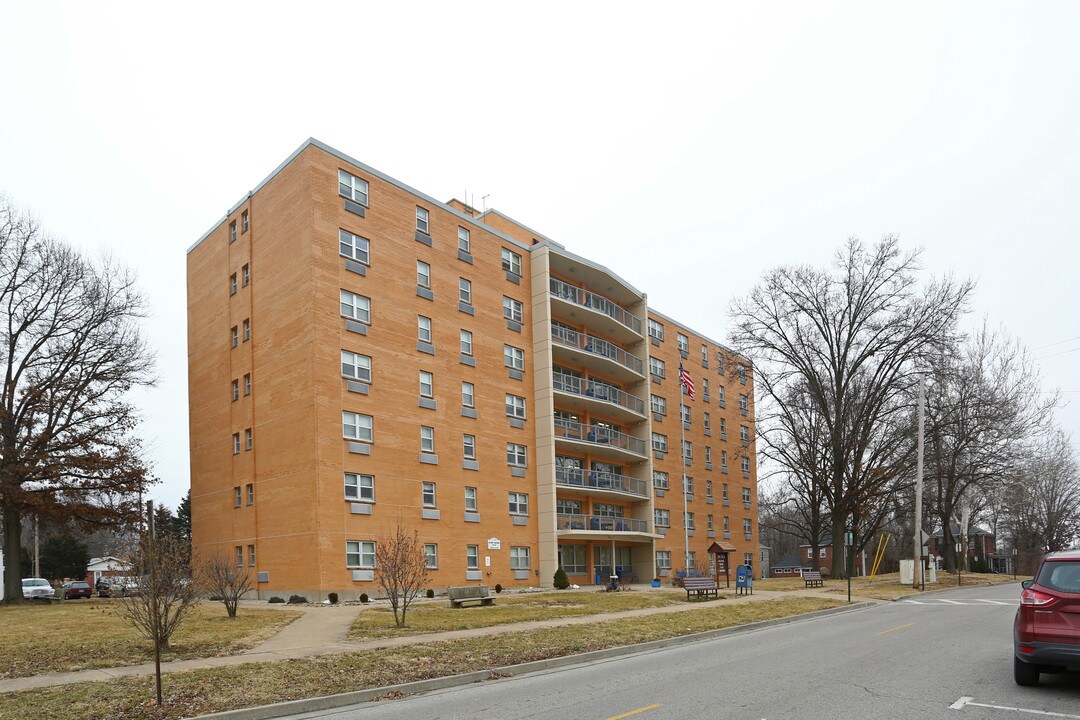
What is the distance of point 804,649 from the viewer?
15.1m

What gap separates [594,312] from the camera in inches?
1897

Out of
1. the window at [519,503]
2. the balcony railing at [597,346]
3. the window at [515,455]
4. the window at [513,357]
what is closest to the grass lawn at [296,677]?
the window at [519,503]

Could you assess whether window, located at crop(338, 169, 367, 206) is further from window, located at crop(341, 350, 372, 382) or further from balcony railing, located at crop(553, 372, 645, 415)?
balcony railing, located at crop(553, 372, 645, 415)

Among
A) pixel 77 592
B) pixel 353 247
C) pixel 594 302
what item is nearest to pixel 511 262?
pixel 594 302

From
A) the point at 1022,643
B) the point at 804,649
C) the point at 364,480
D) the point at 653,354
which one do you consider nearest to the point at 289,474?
the point at 364,480

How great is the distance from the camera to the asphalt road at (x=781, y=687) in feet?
30.2

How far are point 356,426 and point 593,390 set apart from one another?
18.2m

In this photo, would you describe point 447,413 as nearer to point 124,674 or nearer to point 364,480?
point 364,480

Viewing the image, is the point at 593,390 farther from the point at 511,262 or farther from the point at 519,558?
the point at 519,558

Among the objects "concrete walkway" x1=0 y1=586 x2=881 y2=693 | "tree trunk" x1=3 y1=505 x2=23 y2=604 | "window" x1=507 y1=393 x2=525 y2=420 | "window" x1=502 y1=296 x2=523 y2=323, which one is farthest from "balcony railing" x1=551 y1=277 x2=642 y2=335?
"tree trunk" x1=3 y1=505 x2=23 y2=604

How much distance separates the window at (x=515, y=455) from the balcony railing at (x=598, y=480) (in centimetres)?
222

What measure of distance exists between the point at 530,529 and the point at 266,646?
26767mm

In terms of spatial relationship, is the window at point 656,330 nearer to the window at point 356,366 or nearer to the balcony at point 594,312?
the balcony at point 594,312

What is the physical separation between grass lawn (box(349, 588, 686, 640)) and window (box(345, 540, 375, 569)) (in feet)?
11.8
